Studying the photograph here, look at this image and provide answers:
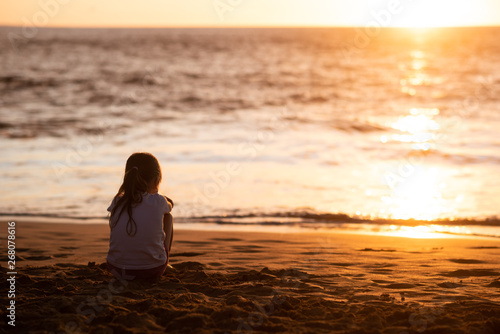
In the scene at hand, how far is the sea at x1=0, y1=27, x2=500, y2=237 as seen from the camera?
957cm

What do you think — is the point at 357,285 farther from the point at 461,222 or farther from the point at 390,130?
the point at 390,130

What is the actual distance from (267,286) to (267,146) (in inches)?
388

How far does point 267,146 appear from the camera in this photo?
49.1ft

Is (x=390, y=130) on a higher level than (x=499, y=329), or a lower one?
higher

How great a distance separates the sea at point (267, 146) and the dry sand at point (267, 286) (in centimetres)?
148

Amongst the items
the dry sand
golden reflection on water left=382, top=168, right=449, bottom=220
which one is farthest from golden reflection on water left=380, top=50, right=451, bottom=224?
the dry sand

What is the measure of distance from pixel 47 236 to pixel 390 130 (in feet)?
42.6

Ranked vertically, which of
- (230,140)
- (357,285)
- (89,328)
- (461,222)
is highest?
(230,140)

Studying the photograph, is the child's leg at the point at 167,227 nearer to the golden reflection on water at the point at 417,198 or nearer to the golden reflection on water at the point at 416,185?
the golden reflection on water at the point at 416,185

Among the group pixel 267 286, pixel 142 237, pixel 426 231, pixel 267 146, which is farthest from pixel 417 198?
pixel 142 237

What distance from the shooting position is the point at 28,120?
19875 millimetres

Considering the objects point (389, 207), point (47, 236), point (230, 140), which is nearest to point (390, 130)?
point (230, 140)

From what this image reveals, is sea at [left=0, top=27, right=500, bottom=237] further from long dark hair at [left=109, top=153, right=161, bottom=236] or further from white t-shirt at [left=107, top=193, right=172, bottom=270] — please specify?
long dark hair at [left=109, top=153, right=161, bottom=236]

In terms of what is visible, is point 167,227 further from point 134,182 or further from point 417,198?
point 417,198
